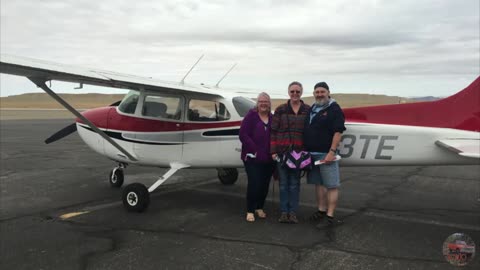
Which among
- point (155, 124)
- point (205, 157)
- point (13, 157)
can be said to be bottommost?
point (13, 157)

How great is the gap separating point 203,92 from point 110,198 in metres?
2.41

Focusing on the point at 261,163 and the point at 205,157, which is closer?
the point at 261,163

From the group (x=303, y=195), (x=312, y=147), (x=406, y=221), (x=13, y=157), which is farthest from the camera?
(x=13, y=157)

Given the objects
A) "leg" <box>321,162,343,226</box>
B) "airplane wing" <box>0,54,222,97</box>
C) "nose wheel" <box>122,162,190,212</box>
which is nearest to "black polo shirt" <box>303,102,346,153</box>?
"leg" <box>321,162,343,226</box>

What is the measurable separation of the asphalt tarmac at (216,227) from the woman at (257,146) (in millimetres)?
484

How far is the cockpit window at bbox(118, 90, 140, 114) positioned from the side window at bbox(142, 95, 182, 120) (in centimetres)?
23

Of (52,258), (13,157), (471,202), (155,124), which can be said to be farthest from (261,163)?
(13,157)

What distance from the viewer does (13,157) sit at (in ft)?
37.0

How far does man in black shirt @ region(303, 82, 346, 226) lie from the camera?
15.9 ft

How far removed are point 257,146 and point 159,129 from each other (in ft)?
5.91

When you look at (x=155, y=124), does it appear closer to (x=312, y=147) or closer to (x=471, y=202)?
(x=312, y=147)

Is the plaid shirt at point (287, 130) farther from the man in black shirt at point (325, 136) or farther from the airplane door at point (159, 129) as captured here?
the airplane door at point (159, 129)

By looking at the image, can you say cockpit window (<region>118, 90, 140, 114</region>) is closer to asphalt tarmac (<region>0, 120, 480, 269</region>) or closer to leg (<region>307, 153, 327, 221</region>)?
asphalt tarmac (<region>0, 120, 480, 269</region>)

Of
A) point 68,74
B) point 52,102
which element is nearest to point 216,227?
point 68,74
